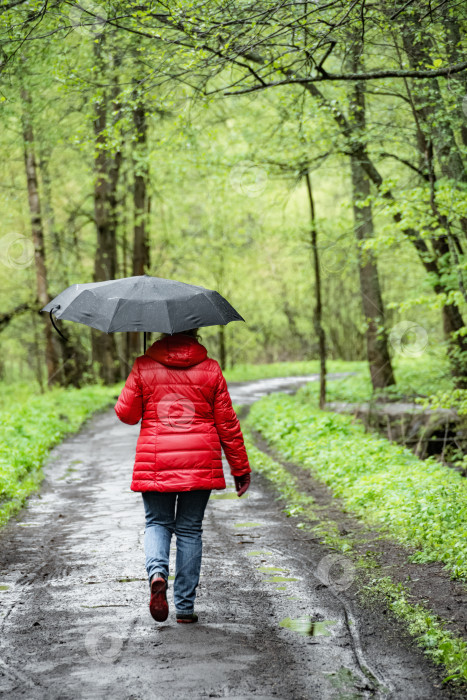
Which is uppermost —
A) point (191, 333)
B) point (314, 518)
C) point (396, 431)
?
point (191, 333)

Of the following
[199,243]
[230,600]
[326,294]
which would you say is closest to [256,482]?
[230,600]

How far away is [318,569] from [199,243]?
91.9 feet

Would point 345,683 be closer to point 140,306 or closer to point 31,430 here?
point 140,306

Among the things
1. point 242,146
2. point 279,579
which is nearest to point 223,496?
point 279,579

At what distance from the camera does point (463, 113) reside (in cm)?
943

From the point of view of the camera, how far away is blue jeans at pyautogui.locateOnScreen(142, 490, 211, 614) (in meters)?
4.42

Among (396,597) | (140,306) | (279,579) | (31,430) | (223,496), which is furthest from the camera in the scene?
(31,430)

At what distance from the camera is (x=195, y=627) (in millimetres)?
4305

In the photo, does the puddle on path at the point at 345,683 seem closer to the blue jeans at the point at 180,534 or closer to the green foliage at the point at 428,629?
the green foliage at the point at 428,629

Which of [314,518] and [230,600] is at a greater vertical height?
[230,600]

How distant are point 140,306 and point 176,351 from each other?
1.32 ft

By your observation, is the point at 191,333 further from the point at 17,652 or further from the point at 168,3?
the point at 168,3

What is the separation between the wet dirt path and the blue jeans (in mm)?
257

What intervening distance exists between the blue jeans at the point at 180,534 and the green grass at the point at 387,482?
2204 millimetres
